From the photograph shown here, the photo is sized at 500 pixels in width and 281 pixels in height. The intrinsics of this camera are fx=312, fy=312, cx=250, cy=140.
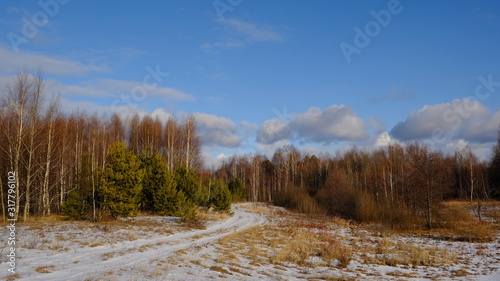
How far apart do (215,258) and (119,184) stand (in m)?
13.3

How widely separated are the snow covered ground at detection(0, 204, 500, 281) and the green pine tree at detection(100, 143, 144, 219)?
12.9 feet

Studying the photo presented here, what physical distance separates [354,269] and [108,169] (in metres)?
18.0

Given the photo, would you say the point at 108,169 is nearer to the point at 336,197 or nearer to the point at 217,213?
the point at 217,213

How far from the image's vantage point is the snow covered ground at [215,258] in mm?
10062

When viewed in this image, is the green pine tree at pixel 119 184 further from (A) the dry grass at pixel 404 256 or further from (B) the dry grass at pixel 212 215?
(A) the dry grass at pixel 404 256

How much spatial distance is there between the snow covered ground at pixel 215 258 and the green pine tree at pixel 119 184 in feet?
12.9

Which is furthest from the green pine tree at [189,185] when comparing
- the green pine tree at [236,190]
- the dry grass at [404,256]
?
the green pine tree at [236,190]

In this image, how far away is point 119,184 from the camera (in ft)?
76.7

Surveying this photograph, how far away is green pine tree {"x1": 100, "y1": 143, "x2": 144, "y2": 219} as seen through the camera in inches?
893

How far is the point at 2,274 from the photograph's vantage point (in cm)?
848

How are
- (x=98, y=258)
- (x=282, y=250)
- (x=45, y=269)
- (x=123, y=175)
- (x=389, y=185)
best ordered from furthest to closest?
(x=389, y=185), (x=123, y=175), (x=282, y=250), (x=98, y=258), (x=45, y=269)

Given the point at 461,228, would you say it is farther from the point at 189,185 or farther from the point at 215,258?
the point at 189,185

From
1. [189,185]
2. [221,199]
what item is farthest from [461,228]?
[189,185]

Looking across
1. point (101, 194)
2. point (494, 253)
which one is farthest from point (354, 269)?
point (101, 194)
